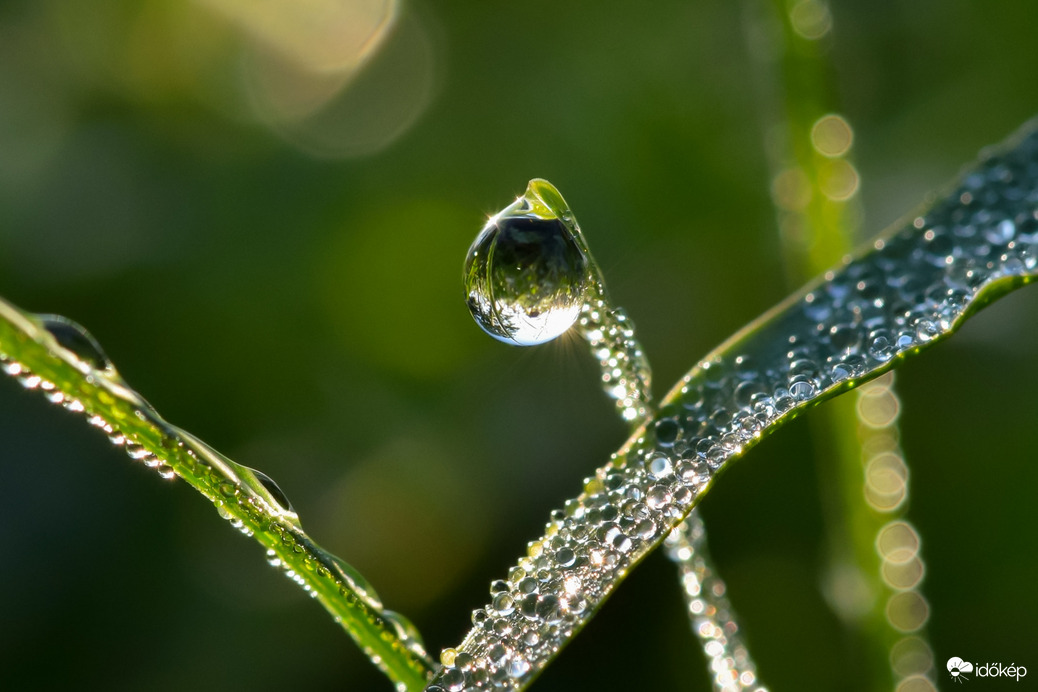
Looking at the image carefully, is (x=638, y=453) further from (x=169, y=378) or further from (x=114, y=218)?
(x=114, y=218)

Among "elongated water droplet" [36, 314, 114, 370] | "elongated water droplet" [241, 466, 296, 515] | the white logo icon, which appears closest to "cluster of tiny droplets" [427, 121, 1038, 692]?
"elongated water droplet" [241, 466, 296, 515]

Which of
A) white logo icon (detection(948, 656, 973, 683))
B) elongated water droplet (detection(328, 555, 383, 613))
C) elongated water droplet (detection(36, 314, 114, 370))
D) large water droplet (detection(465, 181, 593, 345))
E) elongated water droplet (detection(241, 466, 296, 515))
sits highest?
white logo icon (detection(948, 656, 973, 683))

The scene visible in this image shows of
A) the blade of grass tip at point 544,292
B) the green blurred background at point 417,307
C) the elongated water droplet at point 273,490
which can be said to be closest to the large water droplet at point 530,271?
the blade of grass tip at point 544,292

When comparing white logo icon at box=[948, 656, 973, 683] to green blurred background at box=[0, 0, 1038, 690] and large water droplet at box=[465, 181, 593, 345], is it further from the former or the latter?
large water droplet at box=[465, 181, 593, 345]

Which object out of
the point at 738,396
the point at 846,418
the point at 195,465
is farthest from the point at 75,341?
the point at 846,418

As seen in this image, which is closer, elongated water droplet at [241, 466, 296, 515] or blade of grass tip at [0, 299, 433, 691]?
blade of grass tip at [0, 299, 433, 691]

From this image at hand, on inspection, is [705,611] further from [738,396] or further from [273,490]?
[273,490]

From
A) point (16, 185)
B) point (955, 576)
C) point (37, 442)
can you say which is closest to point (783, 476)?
point (955, 576)
